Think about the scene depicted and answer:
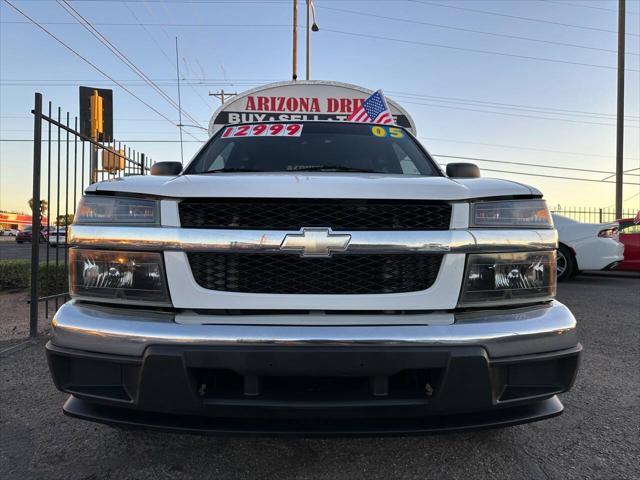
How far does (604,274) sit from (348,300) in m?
11.2

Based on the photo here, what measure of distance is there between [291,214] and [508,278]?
96cm

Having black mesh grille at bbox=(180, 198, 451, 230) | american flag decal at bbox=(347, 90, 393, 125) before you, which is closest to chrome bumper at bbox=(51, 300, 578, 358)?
black mesh grille at bbox=(180, 198, 451, 230)

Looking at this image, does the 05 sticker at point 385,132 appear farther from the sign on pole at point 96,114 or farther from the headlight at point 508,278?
the sign on pole at point 96,114

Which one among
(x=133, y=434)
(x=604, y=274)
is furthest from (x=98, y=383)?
(x=604, y=274)

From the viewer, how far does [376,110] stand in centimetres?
700

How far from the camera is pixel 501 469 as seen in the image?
6.89ft

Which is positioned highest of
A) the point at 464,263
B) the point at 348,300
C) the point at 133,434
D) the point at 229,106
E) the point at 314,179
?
the point at 229,106

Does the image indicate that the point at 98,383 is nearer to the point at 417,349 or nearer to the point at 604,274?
the point at 417,349

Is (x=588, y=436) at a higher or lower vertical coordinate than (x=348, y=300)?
lower

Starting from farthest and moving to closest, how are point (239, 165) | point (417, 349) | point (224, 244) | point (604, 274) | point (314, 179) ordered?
point (604, 274), point (239, 165), point (314, 179), point (224, 244), point (417, 349)

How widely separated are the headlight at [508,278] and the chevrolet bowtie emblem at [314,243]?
21.7 inches

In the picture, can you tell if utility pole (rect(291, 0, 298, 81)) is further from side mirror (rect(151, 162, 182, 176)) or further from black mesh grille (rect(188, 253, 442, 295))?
black mesh grille (rect(188, 253, 442, 295))

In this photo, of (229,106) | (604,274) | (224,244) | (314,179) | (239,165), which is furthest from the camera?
(604,274)

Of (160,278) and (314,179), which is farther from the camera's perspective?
(314,179)
